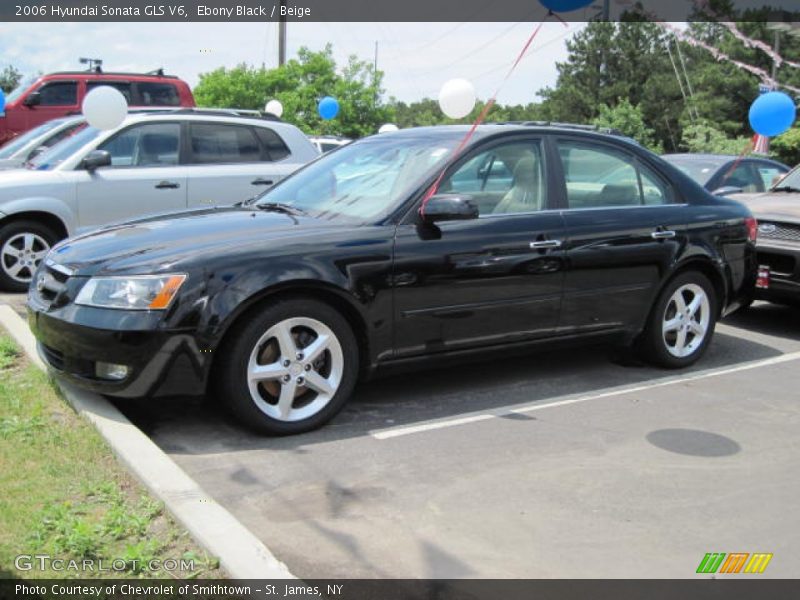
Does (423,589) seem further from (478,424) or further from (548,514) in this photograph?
(478,424)

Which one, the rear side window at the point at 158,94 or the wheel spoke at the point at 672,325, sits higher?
the rear side window at the point at 158,94

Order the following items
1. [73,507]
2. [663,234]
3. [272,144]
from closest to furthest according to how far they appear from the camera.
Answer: [73,507]
[663,234]
[272,144]

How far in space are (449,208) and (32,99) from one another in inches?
→ 466

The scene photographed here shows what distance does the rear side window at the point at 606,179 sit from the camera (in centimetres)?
539

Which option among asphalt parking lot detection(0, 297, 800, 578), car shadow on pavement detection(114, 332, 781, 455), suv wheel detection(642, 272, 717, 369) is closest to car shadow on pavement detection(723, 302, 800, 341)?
car shadow on pavement detection(114, 332, 781, 455)

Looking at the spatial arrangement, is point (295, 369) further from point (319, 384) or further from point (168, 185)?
point (168, 185)

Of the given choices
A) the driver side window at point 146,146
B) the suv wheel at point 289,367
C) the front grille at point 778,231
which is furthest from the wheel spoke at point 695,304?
the driver side window at point 146,146

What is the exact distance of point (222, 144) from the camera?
873 centimetres

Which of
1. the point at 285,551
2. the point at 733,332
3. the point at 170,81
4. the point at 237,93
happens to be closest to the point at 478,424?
the point at 285,551

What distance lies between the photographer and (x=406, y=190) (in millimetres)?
4812

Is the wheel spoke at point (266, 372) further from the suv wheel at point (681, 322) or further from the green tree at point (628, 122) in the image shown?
the green tree at point (628, 122)

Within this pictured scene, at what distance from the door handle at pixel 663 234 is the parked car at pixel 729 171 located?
3.97 m

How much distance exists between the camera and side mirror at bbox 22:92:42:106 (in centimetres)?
1398

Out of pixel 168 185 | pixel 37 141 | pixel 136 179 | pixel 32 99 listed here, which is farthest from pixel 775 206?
pixel 32 99
